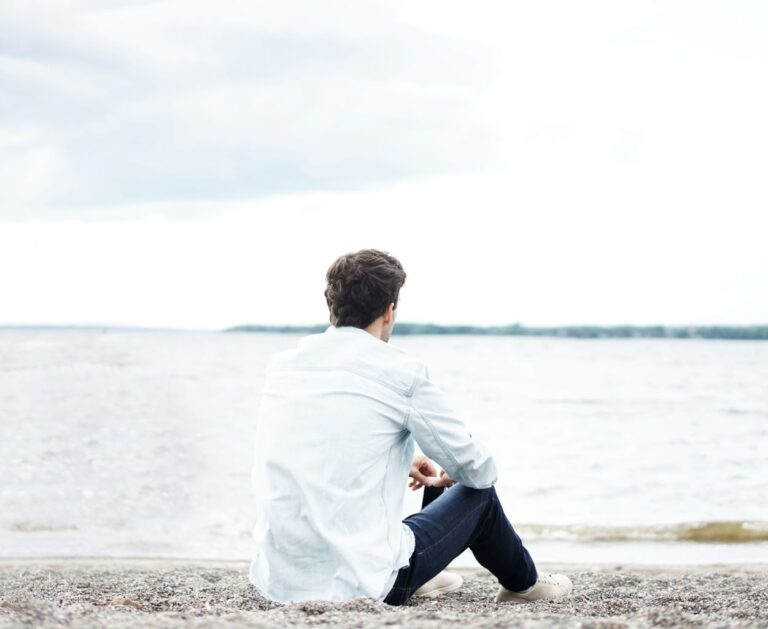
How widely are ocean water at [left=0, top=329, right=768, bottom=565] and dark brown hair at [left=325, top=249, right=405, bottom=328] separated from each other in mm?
4439

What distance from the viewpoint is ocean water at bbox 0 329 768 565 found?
7895 mm

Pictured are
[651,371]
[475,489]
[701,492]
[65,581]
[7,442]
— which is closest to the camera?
[475,489]

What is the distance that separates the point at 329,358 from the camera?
3.01m

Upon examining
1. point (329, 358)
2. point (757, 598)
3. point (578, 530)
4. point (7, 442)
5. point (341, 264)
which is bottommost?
point (7, 442)

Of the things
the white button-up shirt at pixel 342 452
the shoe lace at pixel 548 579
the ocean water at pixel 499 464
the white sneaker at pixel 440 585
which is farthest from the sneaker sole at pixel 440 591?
the ocean water at pixel 499 464

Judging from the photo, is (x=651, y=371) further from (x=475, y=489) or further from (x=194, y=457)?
(x=475, y=489)

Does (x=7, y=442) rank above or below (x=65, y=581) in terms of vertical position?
below

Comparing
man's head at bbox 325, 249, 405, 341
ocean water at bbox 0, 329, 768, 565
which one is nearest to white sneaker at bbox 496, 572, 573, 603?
man's head at bbox 325, 249, 405, 341

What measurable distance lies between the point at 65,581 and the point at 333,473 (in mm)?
3241

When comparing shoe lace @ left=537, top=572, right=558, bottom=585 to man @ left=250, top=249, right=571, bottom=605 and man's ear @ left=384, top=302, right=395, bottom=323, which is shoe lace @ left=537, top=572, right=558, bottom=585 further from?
man's ear @ left=384, top=302, right=395, bottom=323

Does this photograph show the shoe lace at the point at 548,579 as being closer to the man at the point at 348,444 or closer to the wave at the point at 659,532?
the man at the point at 348,444

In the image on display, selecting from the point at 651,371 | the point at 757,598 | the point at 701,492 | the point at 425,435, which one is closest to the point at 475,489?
the point at 425,435

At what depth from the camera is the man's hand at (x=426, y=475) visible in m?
3.60

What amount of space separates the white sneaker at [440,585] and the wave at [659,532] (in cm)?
417
